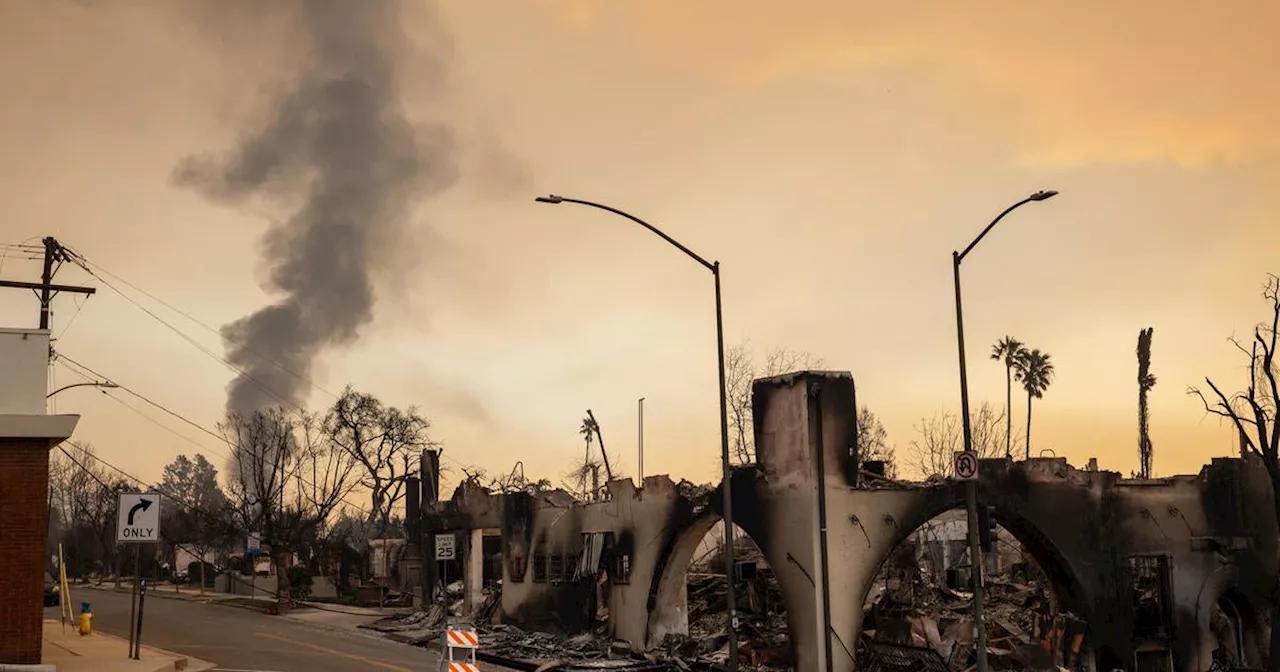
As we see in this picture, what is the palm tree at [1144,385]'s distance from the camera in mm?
72562

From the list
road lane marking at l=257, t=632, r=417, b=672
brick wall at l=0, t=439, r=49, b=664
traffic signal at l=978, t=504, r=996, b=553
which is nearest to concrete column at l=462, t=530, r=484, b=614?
road lane marking at l=257, t=632, r=417, b=672

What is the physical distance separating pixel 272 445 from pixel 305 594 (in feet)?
56.6

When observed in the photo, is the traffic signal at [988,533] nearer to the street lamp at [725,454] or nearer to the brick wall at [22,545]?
the street lamp at [725,454]

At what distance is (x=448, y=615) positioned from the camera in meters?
40.7

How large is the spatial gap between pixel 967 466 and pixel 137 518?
1719cm

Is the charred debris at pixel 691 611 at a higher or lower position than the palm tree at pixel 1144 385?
lower

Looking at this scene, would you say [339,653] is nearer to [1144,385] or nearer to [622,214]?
[622,214]

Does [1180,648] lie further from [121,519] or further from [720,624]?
[121,519]

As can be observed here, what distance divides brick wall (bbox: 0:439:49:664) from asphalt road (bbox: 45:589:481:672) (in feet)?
19.5

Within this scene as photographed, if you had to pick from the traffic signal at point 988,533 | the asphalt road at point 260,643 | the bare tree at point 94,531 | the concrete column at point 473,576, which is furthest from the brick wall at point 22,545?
the bare tree at point 94,531

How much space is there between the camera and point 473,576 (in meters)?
40.8

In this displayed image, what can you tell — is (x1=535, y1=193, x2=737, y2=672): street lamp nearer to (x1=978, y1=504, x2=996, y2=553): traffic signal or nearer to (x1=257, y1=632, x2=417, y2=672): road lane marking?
(x1=978, y1=504, x2=996, y2=553): traffic signal

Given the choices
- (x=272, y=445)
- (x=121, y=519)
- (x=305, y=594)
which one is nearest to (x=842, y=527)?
(x=121, y=519)

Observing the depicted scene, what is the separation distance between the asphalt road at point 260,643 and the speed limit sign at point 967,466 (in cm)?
1287
